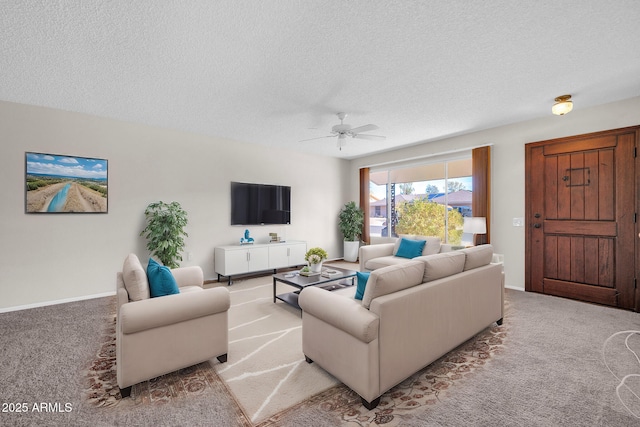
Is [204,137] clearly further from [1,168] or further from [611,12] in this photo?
[611,12]

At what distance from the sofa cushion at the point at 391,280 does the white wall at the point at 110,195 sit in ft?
13.1

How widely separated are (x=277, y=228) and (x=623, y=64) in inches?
213

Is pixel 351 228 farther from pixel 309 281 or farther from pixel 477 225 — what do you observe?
pixel 309 281

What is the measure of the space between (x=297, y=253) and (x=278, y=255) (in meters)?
0.46

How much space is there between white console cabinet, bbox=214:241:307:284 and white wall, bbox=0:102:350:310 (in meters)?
0.39

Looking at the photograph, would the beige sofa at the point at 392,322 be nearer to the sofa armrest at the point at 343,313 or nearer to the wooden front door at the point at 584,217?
the sofa armrest at the point at 343,313

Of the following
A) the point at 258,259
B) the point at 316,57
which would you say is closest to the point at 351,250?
the point at 258,259

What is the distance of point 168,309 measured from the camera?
200 cm

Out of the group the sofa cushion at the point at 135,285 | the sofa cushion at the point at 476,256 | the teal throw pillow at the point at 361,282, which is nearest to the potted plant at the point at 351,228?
the sofa cushion at the point at 476,256

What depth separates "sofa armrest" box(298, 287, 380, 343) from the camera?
67.4 inches

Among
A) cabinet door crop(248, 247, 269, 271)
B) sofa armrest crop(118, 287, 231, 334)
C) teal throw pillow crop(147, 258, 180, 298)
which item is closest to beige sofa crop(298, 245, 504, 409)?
sofa armrest crop(118, 287, 231, 334)

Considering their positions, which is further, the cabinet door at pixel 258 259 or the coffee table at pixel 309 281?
the cabinet door at pixel 258 259

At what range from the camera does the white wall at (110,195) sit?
3566mm

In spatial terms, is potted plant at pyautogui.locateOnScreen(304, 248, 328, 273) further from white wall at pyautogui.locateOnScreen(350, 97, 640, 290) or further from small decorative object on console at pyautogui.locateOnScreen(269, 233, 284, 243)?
white wall at pyautogui.locateOnScreen(350, 97, 640, 290)
